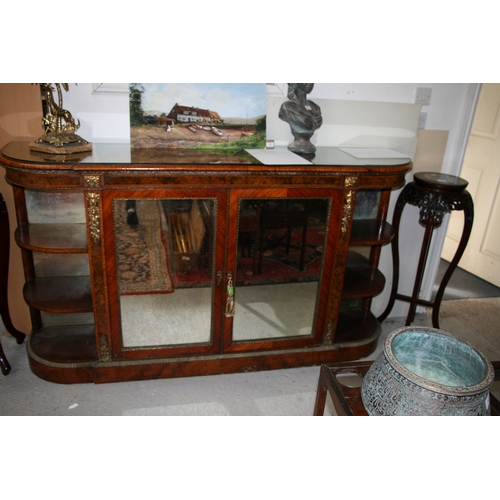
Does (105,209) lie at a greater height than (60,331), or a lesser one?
greater

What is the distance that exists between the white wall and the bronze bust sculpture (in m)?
0.11

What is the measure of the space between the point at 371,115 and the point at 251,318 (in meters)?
1.41

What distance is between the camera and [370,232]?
2.67 m

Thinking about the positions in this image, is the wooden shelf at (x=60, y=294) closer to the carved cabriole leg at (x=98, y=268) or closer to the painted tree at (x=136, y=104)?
the carved cabriole leg at (x=98, y=268)

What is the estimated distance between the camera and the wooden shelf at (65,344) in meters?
2.47

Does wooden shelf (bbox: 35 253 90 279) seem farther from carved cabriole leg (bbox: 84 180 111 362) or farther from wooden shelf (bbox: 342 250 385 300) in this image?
wooden shelf (bbox: 342 250 385 300)

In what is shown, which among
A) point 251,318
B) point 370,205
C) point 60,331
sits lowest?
point 60,331

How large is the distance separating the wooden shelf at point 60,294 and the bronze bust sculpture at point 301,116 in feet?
4.64

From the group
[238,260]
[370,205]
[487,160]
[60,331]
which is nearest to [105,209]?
[238,260]

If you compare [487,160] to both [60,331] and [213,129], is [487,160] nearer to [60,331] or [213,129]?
[213,129]

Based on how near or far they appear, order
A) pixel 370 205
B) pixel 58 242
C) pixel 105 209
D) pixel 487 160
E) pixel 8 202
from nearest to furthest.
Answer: pixel 105 209, pixel 58 242, pixel 8 202, pixel 370 205, pixel 487 160

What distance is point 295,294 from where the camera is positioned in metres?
2.54

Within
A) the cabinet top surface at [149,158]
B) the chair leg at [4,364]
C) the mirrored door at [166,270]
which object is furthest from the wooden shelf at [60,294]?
the cabinet top surface at [149,158]

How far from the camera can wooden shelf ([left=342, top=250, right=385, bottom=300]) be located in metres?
2.70
